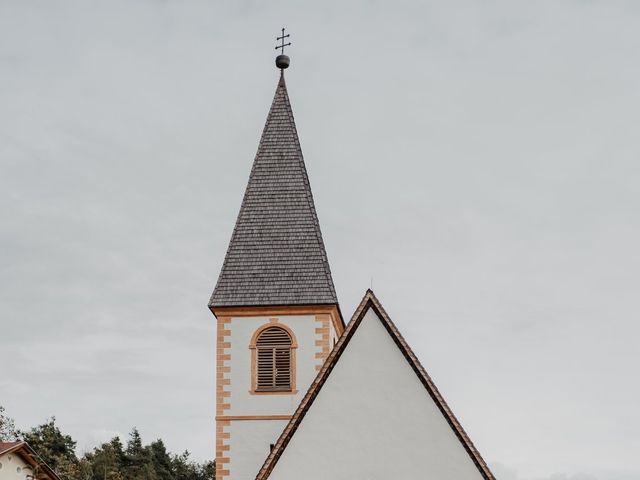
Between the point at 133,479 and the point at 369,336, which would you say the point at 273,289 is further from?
the point at 133,479

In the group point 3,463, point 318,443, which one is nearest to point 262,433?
point 318,443

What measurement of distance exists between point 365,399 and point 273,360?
24.6 feet

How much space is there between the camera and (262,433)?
26719 mm

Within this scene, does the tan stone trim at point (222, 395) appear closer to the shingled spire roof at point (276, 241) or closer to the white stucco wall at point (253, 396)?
the white stucco wall at point (253, 396)

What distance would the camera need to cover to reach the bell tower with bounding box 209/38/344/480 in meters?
26.8

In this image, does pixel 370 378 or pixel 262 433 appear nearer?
pixel 370 378

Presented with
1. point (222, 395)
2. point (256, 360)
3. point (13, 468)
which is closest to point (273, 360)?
point (256, 360)

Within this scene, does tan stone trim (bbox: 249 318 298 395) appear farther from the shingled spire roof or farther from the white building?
the shingled spire roof

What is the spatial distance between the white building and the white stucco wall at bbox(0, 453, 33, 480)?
61.7ft

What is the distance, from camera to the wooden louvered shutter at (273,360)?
27.2 m

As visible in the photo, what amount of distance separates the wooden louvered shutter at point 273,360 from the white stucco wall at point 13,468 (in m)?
19.0

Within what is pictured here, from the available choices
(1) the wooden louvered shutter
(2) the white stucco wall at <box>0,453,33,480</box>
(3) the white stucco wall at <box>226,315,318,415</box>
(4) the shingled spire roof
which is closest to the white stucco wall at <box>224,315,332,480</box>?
(3) the white stucco wall at <box>226,315,318,415</box>

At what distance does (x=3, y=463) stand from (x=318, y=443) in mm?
26337

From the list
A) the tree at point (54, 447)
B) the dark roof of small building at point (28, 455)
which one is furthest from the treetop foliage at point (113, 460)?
the dark roof of small building at point (28, 455)
